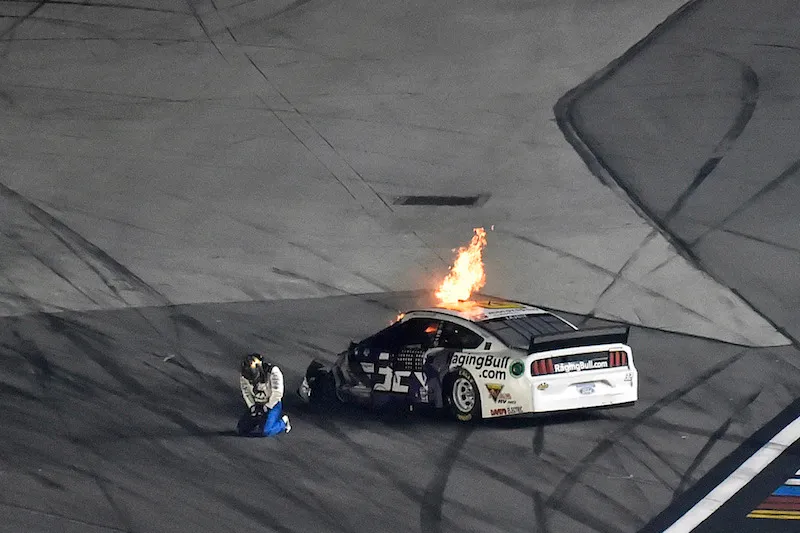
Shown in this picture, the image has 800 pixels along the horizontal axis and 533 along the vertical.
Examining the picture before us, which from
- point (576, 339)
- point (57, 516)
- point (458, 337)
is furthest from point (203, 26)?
point (57, 516)

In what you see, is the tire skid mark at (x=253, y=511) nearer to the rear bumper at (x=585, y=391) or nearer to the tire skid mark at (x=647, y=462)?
the rear bumper at (x=585, y=391)

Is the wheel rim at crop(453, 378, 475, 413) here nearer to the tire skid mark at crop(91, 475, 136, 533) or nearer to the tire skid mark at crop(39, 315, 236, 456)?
the tire skid mark at crop(39, 315, 236, 456)

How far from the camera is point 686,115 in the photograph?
26.1 m

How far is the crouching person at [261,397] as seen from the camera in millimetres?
14094

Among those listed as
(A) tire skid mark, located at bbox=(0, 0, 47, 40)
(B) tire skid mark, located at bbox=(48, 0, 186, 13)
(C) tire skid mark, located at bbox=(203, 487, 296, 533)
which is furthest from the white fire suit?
(A) tire skid mark, located at bbox=(0, 0, 47, 40)

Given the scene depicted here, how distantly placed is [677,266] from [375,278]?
205 inches

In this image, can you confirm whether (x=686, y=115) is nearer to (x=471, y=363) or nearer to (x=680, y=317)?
(x=680, y=317)

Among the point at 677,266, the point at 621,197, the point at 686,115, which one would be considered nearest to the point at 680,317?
the point at 677,266

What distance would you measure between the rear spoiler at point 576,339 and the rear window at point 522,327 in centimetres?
19

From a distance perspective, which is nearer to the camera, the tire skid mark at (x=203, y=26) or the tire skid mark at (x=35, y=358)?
the tire skid mark at (x=35, y=358)

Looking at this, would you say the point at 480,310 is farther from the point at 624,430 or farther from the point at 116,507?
the point at 116,507

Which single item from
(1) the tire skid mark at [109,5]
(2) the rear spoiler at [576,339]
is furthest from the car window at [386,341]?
(1) the tire skid mark at [109,5]

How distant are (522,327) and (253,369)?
3.30 m

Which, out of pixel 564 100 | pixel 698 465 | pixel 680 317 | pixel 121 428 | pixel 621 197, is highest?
pixel 564 100
